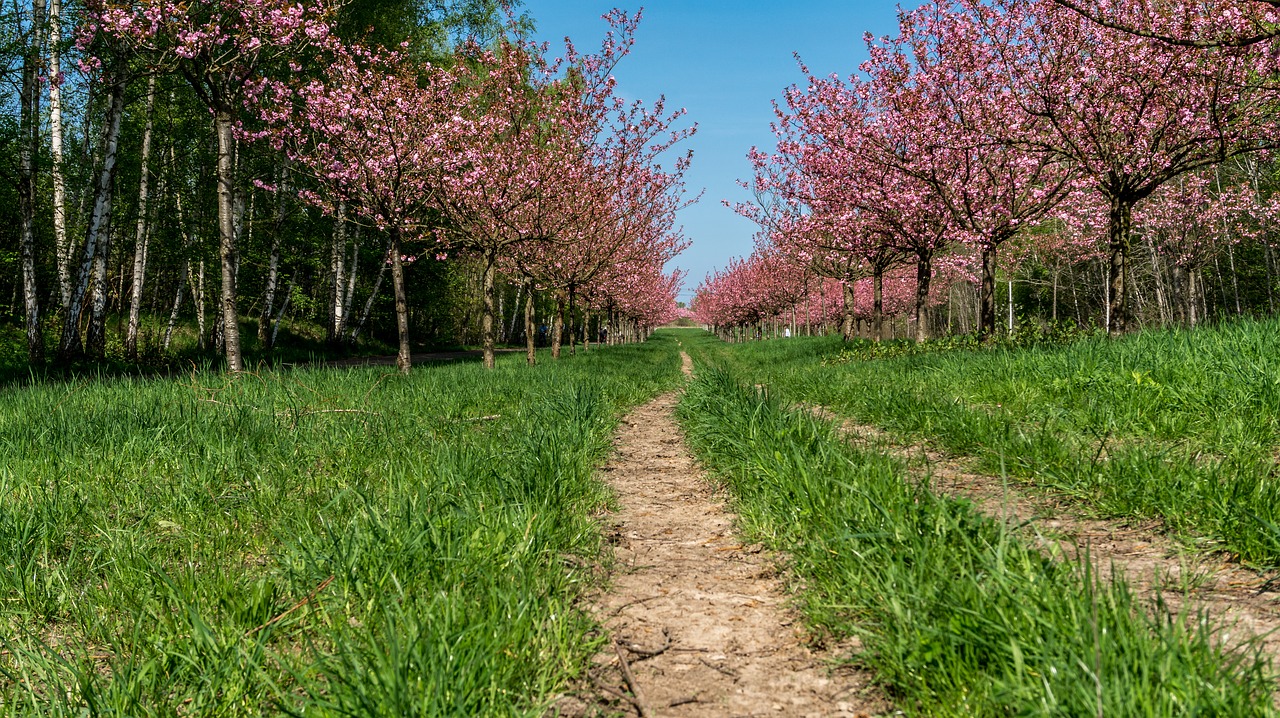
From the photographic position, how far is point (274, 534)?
2.95 metres

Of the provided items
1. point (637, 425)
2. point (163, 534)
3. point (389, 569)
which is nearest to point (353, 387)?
point (637, 425)

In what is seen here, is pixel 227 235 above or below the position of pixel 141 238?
below

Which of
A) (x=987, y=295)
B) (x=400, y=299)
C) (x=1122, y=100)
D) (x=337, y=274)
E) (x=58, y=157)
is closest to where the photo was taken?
(x=1122, y=100)

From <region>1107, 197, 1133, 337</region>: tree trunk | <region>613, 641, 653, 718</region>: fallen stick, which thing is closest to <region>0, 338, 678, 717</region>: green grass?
<region>613, 641, 653, 718</region>: fallen stick

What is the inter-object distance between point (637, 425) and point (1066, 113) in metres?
8.74

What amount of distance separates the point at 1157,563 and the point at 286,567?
142 inches

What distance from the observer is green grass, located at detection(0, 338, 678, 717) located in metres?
1.77

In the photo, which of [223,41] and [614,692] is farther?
[223,41]

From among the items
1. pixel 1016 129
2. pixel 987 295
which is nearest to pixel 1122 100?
pixel 1016 129

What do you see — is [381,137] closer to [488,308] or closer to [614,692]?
[488,308]

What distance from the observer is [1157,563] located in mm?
2564

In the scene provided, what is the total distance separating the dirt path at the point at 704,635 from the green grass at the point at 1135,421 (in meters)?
1.07

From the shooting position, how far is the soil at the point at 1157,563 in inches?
79.1

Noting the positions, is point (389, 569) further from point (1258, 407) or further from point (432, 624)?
point (1258, 407)
